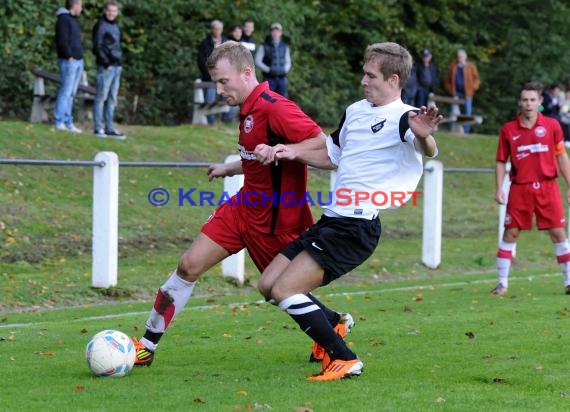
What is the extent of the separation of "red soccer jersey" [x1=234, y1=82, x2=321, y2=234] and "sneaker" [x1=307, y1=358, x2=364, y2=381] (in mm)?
1081

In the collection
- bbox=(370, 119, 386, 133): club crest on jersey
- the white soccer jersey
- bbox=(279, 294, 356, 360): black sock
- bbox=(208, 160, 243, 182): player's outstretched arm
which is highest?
bbox=(370, 119, 386, 133): club crest on jersey

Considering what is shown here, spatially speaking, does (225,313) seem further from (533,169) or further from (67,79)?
(67,79)

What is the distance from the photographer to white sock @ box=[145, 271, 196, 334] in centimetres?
824

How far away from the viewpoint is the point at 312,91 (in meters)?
33.1

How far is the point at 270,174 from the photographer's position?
8.10m

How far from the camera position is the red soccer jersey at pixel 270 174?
26.3 ft

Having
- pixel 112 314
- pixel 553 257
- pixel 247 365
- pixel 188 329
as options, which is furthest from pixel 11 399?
pixel 553 257

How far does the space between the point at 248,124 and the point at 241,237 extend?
76 cm

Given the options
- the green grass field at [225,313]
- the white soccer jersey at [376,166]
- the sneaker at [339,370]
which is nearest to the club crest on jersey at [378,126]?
the white soccer jersey at [376,166]

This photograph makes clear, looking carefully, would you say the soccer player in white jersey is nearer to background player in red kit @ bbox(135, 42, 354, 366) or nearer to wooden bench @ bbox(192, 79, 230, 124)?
background player in red kit @ bbox(135, 42, 354, 366)

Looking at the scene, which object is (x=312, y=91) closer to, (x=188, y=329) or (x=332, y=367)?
(x=188, y=329)

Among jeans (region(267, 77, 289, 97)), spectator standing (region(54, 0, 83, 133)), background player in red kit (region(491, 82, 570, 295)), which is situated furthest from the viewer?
jeans (region(267, 77, 289, 97))

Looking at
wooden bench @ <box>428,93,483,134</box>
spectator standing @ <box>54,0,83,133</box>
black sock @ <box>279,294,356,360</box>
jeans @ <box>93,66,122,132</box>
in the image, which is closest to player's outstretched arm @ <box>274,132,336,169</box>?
black sock @ <box>279,294,356,360</box>

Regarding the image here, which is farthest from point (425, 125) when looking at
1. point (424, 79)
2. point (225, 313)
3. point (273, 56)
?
point (424, 79)
